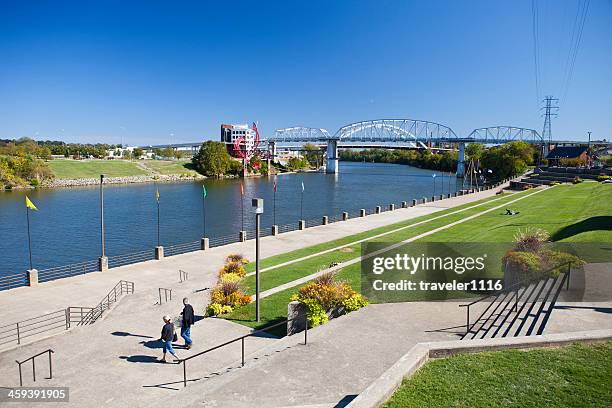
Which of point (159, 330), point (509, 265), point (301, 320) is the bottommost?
point (159, 330)

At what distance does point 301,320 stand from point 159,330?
5.09 metres

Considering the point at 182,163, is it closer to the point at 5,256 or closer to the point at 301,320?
the point at 5,256

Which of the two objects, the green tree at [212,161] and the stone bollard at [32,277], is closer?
the stone bollard at [32,277]

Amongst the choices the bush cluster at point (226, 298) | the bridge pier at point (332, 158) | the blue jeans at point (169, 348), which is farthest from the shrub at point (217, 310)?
the bridge pier at point (332, 158)

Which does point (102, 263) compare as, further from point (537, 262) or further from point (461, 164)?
point (461, 164)

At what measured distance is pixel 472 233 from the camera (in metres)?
29.6

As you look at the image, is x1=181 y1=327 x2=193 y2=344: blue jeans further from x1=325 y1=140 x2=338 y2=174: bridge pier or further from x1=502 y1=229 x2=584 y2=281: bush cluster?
x1=325 y1=140 x2=338 y2=174: bridge pier

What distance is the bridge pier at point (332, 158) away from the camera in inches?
7233

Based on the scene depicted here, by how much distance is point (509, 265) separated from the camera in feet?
45.7

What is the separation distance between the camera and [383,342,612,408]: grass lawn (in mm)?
7627

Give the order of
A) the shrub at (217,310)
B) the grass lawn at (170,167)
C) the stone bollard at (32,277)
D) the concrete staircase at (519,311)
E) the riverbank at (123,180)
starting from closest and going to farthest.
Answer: the concrete staircase at (519,311)
the shrub at (217,310)
the stone bollard at (32,277)
the riverbank at (123,180)
the grass lawn at (170,167)

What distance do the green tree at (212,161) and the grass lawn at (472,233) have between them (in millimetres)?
104936

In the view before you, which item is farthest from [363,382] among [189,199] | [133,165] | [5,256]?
[133,165]

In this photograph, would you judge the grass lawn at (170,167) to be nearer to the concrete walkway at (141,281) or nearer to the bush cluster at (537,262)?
the concrete walkway at (141,281)
